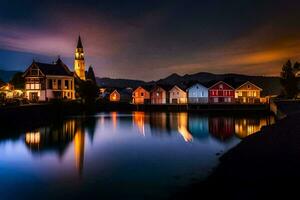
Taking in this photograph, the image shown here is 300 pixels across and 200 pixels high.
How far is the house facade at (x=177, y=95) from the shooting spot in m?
97.6

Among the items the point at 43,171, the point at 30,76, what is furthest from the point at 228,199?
the point at 30,76

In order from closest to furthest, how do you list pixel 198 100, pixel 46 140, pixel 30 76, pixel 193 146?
pixel 193 146
pixel 46 140
pixel 30 76
pixel 198 100

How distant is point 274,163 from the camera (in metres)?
15.2

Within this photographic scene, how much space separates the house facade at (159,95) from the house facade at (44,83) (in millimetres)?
29955

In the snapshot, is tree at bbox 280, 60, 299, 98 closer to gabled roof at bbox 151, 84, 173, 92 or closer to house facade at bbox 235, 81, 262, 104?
house facade at bbox 235, 81, 262, 104

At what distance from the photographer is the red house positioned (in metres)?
93.1

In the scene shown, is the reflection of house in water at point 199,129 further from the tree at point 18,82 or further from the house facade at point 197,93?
the tree at point 18,82

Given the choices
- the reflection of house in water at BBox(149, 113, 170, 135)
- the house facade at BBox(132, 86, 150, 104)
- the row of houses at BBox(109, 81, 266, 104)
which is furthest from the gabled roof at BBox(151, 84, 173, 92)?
the reflection of house in water at BBox(149, 113, 170, 135)

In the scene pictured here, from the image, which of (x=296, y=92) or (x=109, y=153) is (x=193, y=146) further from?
(x=296, y=92)

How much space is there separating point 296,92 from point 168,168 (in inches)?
2874

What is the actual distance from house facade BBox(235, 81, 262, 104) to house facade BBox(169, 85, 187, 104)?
51.6 feet

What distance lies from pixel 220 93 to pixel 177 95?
13.4 metres

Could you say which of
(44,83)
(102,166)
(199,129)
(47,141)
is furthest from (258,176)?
(44,83)

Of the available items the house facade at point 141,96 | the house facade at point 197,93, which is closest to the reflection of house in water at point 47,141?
the house facade at point 197,93
